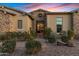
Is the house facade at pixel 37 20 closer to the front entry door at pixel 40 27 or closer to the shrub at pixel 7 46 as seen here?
the front entry door at pixel 40 27

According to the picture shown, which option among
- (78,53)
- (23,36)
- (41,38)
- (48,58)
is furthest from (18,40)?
(78,53)

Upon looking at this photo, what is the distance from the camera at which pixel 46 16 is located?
7305 mm

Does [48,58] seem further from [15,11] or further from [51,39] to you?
[15,11]

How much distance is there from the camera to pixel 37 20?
7227mm

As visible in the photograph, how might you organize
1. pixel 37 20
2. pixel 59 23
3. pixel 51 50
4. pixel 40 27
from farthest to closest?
pixel 51 50 → pixel 59 23 → pixel 40 27 → pixel 37 20

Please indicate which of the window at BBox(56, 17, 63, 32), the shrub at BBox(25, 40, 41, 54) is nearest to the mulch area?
the shrub at BBox(25, 40, 41, 54)

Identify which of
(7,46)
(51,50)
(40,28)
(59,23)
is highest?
(59,23)

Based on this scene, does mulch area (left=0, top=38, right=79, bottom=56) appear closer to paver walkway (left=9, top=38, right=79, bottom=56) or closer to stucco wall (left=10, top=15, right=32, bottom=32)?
paver walkway (left=9, top=38, right=79, bottom=56)

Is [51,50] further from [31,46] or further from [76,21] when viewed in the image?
[76,21]

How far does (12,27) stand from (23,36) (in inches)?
15.8

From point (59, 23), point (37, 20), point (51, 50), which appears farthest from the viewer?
point (51, 50)

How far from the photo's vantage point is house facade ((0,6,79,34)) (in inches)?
286

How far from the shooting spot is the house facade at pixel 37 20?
23.9 feet

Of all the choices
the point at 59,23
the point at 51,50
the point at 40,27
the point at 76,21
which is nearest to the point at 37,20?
the point at 40,27
